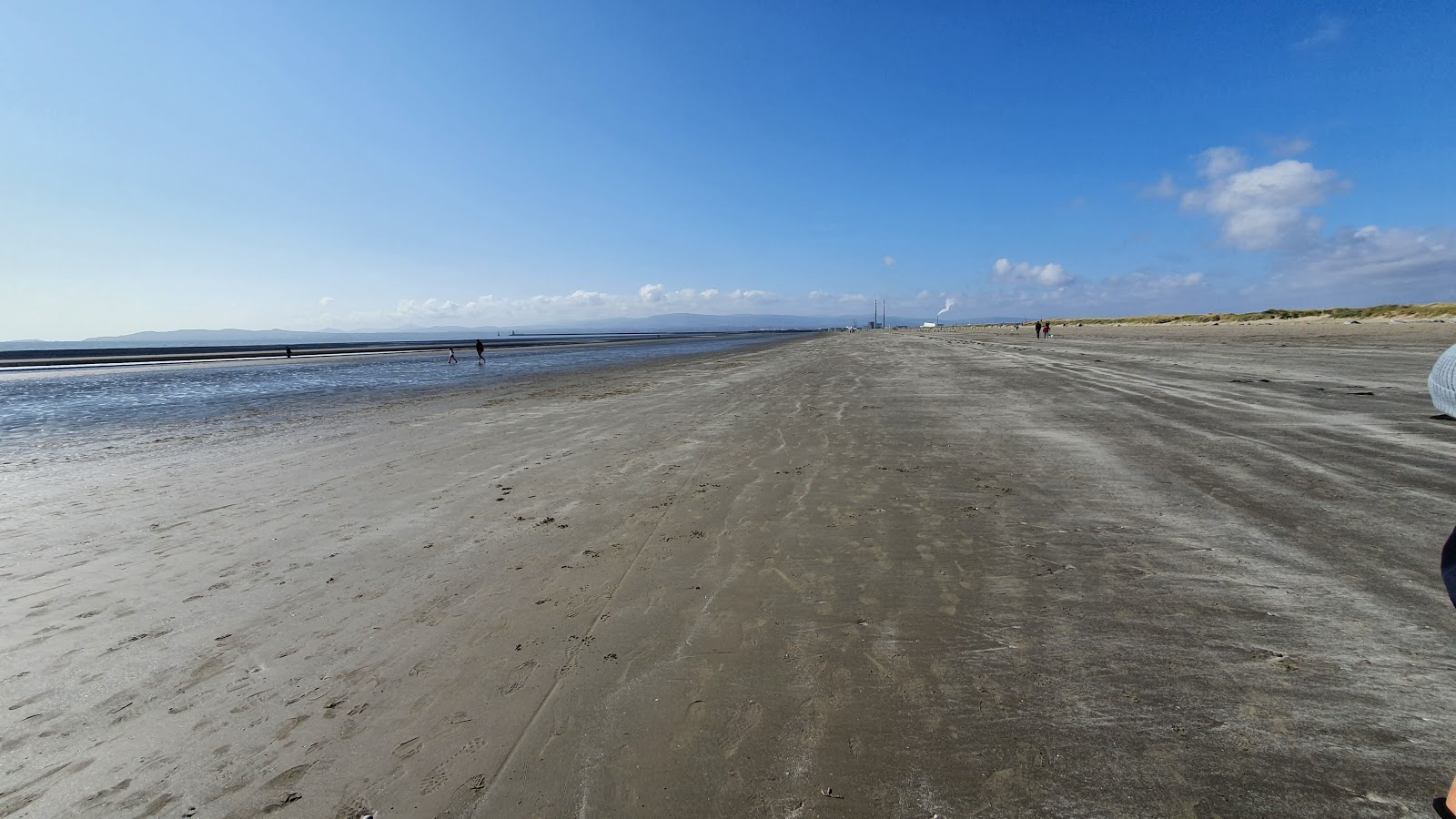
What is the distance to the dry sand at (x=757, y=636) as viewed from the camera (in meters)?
2.40

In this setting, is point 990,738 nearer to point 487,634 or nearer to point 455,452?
point 487,634

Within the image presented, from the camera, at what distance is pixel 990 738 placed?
2537 mm

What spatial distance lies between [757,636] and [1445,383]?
176 inches

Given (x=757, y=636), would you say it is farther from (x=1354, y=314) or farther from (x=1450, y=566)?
(x=1354, y=314)

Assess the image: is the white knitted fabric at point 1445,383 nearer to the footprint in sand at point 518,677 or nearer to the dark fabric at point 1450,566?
the dark fabric at point 1450,566

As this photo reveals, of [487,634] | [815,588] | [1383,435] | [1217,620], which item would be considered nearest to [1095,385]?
[1383,435]

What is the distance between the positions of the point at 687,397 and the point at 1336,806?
1444 centimetres

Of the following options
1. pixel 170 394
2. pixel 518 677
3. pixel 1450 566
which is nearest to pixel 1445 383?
pixel 1450 566

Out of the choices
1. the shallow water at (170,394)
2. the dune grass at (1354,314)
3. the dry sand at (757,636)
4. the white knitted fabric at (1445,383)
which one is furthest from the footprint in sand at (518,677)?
the dune grass at (1354,314)

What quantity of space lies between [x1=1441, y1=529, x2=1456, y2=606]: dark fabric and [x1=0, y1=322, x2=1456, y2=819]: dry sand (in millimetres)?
125

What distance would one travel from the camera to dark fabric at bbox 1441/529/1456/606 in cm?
363

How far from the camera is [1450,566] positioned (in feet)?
12.9

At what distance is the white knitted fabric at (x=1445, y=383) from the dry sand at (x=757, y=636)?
1.35 metres

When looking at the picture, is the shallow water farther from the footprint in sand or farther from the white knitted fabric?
the white knitted fabric
